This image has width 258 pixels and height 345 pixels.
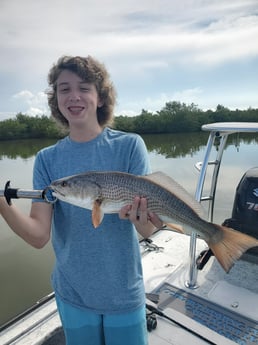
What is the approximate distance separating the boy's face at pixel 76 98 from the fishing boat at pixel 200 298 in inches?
59.7

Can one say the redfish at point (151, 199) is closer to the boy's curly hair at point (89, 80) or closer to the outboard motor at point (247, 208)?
the boy's curly hair at point (89, 80)

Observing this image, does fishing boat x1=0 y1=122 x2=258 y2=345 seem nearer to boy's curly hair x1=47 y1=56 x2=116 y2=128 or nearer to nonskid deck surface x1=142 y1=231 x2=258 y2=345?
nonskid deck surface x1=142 y1=231 x2=258 y2=345

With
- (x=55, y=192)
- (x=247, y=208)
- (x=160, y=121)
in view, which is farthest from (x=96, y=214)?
(x=160, y=121)

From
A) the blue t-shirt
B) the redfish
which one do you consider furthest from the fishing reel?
the redfish

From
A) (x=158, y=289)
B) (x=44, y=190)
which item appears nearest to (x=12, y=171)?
(x=158, y=289)

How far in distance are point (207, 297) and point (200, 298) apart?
2.8 inches

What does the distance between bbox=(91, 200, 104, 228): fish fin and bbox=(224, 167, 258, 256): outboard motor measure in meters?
2.05

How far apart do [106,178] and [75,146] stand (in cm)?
30

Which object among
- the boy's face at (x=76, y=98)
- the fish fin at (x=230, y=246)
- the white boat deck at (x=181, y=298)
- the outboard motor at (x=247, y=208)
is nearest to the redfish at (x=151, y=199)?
the fish fin at (x=230, y=246)

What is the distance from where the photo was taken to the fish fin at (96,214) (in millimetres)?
1552

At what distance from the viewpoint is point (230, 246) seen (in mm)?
1661

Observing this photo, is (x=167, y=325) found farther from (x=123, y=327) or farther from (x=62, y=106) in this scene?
(x=62, y=106)

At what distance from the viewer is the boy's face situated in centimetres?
177

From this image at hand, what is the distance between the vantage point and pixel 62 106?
182cm
